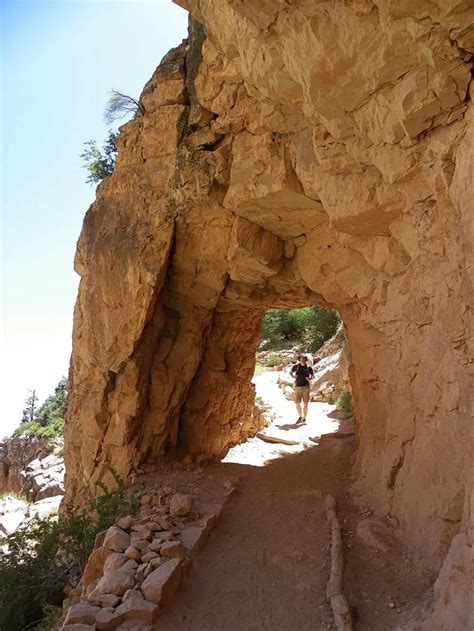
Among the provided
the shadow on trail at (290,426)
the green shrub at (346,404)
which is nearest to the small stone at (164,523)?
the shadow on trail at (290,426)

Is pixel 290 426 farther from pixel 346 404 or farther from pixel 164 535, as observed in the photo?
pixel 164 535

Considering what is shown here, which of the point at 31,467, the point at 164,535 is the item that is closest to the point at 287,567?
the point at 164,535

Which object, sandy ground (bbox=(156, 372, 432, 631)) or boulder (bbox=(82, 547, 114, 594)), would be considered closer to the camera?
sandy ground (bbox=(156, 372, 432, 631))

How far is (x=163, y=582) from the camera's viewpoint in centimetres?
370

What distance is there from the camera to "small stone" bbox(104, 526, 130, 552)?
4352 millimetres

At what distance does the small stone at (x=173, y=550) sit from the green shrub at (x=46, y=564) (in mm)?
1498

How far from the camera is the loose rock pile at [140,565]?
346 centimetres

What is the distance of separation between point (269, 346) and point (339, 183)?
61.3 feet

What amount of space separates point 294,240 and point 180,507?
4098 millimetres

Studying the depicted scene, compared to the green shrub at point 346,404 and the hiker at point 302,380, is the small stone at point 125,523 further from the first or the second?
the green shrub at point 346,404

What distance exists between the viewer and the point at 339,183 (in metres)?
4.77

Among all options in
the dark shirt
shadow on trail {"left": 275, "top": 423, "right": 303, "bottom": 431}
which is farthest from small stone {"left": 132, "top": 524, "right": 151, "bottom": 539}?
shadow on trail {"left": 275, "top": 423, "right": 303, "bottom": 431}

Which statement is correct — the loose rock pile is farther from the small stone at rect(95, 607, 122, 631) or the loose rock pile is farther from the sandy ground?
the sandy ground

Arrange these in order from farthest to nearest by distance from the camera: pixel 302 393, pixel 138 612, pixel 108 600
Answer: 1. pixel 302 393
2. pixel 108 600
3. pixel 138 612
